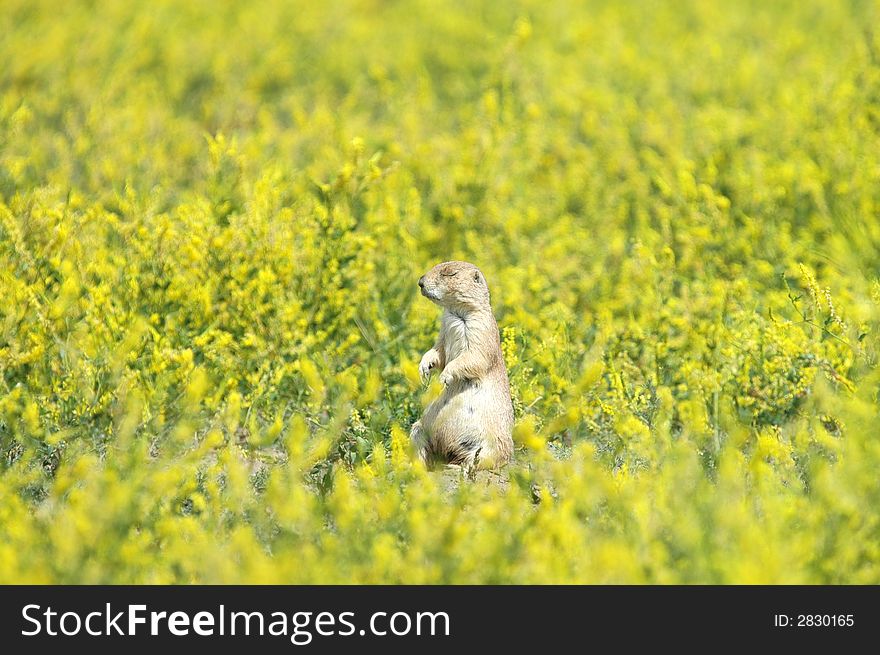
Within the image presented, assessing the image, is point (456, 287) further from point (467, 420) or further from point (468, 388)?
point (467, 420)

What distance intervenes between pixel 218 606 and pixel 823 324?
306cm

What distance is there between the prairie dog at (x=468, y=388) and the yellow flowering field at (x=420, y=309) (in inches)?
5.3

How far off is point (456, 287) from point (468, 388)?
0.40 m

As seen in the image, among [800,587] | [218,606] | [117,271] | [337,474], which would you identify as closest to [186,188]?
[117,271]

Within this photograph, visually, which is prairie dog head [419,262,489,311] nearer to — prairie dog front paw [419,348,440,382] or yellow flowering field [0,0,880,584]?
prairie dog front paw [419,348,440,382]

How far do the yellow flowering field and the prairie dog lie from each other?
0.44ft

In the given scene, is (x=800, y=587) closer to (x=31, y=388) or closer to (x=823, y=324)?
(x=823, y=324)

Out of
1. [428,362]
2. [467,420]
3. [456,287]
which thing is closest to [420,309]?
[428,362]

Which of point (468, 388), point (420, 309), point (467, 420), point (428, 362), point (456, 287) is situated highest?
point (420, 309)

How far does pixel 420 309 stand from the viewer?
223 inches

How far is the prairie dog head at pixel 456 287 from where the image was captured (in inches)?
174

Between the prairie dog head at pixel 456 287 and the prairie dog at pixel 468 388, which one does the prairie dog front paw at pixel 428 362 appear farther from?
the prairie dog head at pixel 456 287

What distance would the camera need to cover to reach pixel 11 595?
10.3 ft

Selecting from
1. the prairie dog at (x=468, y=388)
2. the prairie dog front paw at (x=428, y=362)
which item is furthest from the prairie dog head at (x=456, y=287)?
the prairie dog front paw at (x=428, y=362)
